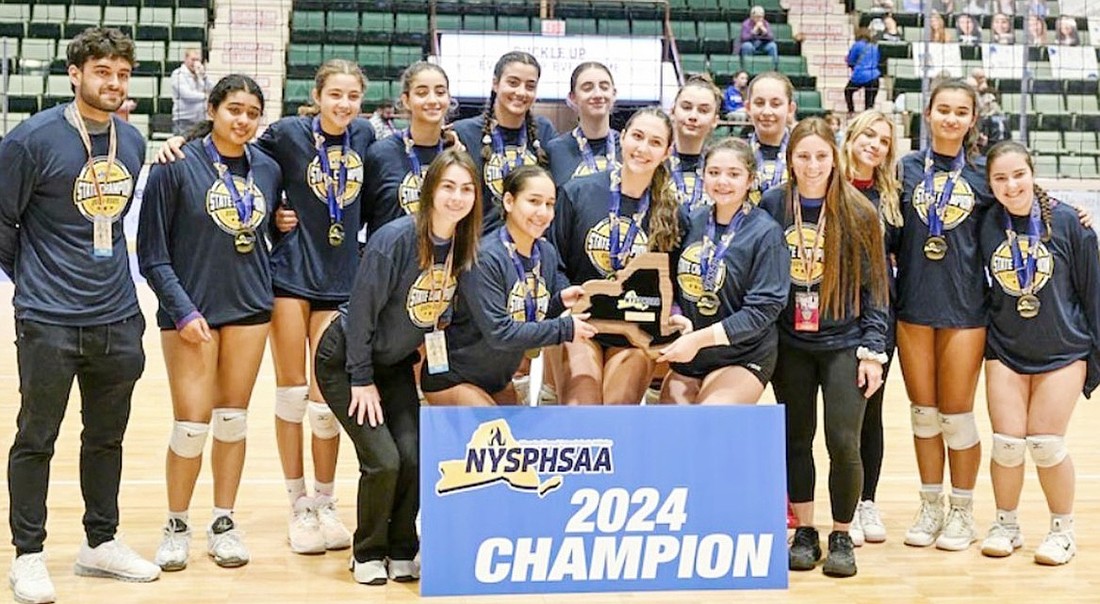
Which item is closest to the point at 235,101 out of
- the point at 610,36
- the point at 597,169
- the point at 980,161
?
the point at 597,169

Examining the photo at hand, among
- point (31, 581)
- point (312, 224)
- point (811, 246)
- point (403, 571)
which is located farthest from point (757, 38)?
point (31, 581)

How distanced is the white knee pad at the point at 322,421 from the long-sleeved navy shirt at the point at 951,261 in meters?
1.87

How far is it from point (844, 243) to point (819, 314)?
0.22 m

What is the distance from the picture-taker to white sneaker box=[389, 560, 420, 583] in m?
3.71

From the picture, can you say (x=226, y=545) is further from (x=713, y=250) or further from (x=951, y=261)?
(x=951, y=261)

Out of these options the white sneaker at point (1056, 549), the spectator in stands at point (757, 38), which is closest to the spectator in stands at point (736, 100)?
the spectator in stands at point (757, 38)

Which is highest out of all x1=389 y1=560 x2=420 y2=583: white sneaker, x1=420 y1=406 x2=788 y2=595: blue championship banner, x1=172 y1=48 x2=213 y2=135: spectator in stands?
x1=172 y1=48 x2=213 y2=135: spectator in stands

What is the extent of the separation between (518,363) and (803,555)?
1049mm

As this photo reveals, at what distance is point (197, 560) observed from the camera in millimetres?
3912

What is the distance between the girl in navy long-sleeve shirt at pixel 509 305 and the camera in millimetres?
3559

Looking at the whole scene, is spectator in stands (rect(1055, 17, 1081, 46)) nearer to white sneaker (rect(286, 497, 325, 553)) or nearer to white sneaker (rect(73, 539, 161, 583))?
white sneaker (rect(286, 497, 325, 553))

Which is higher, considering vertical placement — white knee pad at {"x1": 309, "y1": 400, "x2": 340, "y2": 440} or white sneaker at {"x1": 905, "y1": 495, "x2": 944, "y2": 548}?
white knee pad at {"x1": 309, "y1": 400, "x2": 340, "y2": 440}

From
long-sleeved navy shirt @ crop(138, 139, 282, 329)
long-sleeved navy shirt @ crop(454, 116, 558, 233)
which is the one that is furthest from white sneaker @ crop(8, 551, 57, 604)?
long-sleeved navy shirt @ crop(454, 116, 558, 233)

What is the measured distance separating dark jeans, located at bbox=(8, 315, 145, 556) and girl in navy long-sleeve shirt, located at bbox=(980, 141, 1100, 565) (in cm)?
261
